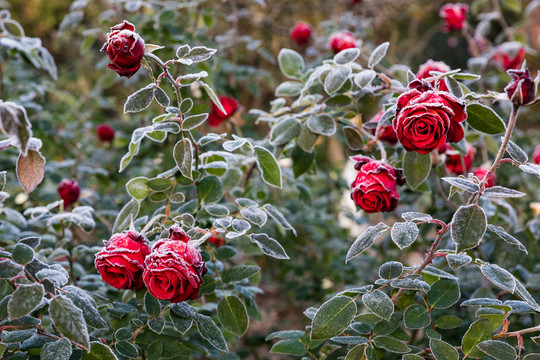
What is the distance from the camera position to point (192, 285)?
0.71 metres

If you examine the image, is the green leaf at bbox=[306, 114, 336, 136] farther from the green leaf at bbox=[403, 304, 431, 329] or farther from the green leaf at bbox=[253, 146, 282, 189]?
the green leaf at bbox=[403, 304, 431, 329]

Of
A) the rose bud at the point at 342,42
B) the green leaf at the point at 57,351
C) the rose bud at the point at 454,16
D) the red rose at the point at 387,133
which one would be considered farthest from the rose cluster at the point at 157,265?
the rose bud at the point at 454,16

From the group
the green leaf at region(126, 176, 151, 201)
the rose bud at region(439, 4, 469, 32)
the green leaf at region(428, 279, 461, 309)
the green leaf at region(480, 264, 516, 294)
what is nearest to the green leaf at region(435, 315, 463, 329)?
the green leaf at region(428, 279, 461, 309)

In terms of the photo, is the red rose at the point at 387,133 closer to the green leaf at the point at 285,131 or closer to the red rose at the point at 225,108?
the green leaf at the point at 285,131

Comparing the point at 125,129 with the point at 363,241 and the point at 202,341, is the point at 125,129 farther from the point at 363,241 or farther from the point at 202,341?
the point at 363,241

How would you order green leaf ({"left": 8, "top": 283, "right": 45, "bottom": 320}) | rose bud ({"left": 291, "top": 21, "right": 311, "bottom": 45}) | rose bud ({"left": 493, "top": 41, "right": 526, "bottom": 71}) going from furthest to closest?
rose bud ({"left": 291, "top": 21, "right": 311, "bottom": 45}) → rose bud ({"left": 493, "top": 41, "right": 526, "bottom": 71}) → green leaf ({"left": 8, "top": 283, "right": 45, "bottom": 320})

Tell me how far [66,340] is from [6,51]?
1.13 metres

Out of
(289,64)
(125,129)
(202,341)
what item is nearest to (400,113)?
(289,64)

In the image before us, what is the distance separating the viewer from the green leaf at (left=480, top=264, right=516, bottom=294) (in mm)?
724

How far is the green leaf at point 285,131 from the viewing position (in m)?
1.03

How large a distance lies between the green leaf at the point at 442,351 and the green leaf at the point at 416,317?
41 mm

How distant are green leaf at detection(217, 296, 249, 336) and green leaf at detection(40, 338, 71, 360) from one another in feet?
0.87

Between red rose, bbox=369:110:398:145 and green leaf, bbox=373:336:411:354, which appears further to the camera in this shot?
red rose, bbox=369:110:398:145

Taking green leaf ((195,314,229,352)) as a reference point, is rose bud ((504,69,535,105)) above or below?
above
